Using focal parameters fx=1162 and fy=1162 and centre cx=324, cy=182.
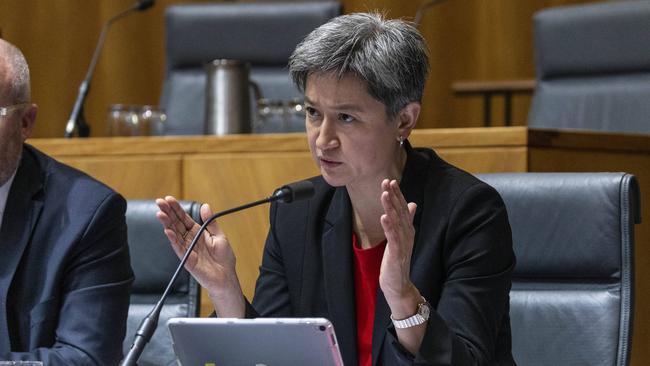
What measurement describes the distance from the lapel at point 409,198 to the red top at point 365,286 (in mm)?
63

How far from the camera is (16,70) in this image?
2215 mm

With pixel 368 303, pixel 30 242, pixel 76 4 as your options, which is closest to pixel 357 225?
pixel 368 303

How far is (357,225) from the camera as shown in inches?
84.9

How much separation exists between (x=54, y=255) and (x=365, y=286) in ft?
1.95

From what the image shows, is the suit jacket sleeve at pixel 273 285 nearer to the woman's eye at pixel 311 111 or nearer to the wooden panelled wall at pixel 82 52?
the woman's eye at pixel 311 111

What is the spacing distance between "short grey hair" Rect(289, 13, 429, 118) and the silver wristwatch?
1.27 ft

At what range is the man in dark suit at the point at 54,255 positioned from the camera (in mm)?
2148

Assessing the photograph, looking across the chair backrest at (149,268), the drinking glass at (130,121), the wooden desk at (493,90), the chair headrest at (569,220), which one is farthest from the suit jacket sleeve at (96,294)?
the wooden desk at (493,90)

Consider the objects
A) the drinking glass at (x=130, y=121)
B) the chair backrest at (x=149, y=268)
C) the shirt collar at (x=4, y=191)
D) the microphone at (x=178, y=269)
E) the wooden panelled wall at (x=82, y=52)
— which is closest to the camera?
the microphone at (x=178, y=269)

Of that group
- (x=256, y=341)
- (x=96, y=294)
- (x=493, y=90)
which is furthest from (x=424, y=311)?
(x=493, y=90)

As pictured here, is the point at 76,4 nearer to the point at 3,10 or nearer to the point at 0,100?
the point at 3,10

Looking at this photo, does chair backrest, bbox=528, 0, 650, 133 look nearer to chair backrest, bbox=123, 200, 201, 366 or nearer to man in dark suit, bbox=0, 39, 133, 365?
chair backrest, bbox=123, 200, 201, 366

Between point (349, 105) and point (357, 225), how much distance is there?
29 cm

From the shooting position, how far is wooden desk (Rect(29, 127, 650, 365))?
2953mm
